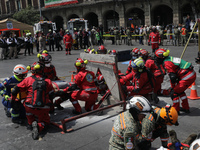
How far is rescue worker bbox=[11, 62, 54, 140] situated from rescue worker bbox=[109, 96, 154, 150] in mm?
2614

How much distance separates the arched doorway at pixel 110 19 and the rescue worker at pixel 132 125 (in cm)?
3571

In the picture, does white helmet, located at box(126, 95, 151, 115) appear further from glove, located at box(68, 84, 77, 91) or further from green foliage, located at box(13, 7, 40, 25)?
green foliage, located at box(13, 7, 40, 25)

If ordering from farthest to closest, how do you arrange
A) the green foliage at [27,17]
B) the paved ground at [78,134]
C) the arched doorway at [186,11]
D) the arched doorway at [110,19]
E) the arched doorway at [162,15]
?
the green foliage at [27,17]
the arched doorway at [110,19]
the arched doorway at [162,15]
the arched doorway at [186,11]
the paved ground at [78,134]

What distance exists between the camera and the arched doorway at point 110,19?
38325 millimetres

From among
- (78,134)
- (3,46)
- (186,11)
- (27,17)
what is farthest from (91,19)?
(78,134)

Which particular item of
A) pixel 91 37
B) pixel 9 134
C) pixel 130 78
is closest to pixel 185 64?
pixel 130 78

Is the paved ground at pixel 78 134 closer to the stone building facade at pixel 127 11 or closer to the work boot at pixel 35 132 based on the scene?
the work boot at pixel 35 132

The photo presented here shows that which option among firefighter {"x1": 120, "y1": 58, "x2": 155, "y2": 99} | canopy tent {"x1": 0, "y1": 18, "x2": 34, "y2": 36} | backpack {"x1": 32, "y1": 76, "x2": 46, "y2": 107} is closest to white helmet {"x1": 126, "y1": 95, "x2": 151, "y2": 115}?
backpack {"x1": 32, "y1": 76, "x2": 46, "y2": 107}

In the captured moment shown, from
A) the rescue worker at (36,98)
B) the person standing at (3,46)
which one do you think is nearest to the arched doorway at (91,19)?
the person standing at (3,46)

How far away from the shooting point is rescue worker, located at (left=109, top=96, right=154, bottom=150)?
3.05 meters

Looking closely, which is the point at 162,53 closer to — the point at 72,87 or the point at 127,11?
the point at 72,87

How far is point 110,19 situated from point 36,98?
3490 centimetres

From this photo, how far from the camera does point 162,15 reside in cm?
3434

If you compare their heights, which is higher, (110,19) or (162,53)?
(110,19)
